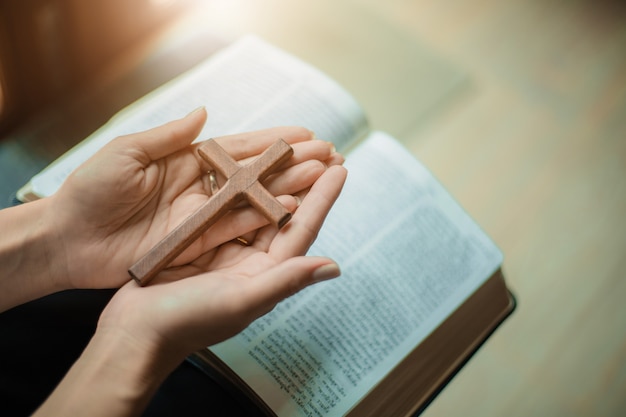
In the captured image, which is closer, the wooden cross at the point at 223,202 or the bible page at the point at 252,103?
the wooden cross at the point at 223,202

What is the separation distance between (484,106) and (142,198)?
0.87 metres

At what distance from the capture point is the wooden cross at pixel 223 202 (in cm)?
79

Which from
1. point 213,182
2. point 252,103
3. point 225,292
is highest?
point 252,103

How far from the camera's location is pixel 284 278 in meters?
0.72

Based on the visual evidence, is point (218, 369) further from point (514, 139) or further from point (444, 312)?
point (514, 139)

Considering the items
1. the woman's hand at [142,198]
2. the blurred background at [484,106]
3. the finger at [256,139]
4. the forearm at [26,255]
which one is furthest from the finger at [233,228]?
the blurred background at [484,106]

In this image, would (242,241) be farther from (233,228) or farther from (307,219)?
(307,219)

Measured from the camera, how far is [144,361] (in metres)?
0.74

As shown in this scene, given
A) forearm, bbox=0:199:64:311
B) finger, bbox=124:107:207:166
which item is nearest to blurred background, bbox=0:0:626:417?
forearm, bbox=0:199:64:311

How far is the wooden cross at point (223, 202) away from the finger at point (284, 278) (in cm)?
10

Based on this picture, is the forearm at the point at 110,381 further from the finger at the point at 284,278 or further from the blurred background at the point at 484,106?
the blurred background at the point at 484,106

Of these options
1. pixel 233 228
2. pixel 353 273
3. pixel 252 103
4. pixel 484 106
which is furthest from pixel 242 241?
pixel 484 106

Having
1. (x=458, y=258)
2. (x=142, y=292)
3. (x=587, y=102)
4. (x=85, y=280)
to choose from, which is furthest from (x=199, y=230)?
(x=587, y=102)

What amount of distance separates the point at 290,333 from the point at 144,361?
10.6 inches
